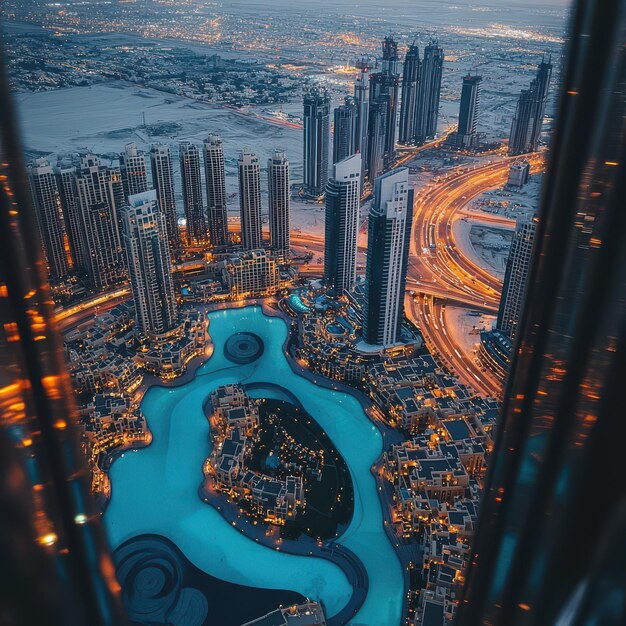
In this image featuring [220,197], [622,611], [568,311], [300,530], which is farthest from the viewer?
[220,197]

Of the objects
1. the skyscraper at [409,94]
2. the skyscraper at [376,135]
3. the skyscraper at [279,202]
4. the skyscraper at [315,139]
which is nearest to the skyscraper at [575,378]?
the skyscraper at [279,202]

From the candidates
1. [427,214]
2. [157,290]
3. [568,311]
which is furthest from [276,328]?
[568,311]

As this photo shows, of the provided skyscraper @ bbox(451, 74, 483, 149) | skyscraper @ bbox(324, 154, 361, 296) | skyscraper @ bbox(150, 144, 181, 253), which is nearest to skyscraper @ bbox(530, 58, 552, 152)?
skyscraper @ bbox(451, 74, 483, 149)

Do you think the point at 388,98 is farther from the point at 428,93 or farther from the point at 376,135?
the point at 428,93

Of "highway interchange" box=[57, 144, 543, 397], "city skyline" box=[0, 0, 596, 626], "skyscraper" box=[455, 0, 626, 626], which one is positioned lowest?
"highway interchange" box=[57, 144, 543, 397]

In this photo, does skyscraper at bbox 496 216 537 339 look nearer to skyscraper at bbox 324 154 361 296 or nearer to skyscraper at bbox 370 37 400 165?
skyscraper at bbox 324 154 361 296

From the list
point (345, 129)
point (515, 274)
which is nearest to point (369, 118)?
point (345, 129)

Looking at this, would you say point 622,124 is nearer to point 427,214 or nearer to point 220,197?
point 220,197
